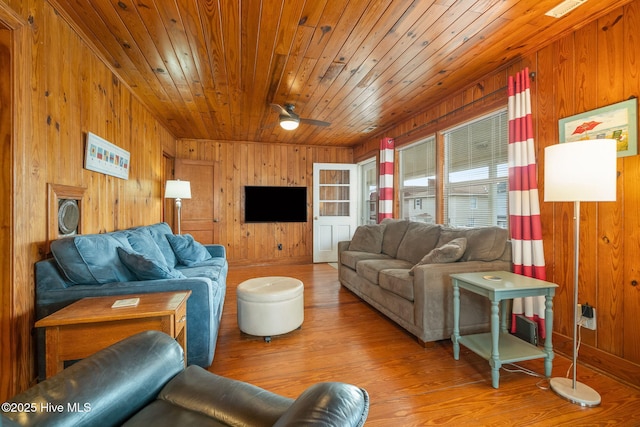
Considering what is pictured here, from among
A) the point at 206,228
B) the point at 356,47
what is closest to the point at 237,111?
the point at 356,47

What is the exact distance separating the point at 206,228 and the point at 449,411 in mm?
4827

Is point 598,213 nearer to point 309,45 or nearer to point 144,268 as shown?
point 309,45

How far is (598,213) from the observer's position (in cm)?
206

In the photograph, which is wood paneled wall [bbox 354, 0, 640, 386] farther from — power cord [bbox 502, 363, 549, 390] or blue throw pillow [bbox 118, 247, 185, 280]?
blue throw pillow [bbox 118, 247, 185, 280]

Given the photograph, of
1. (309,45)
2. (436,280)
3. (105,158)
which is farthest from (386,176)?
(105,158)

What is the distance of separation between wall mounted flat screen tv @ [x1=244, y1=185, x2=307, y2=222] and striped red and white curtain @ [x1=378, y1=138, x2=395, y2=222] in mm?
1809

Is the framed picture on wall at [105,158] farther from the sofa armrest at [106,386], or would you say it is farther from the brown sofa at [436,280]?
the brown sofa at [436,280]

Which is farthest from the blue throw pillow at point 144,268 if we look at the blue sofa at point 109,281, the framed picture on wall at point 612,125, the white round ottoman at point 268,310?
the framed picture on wall at point 612,125

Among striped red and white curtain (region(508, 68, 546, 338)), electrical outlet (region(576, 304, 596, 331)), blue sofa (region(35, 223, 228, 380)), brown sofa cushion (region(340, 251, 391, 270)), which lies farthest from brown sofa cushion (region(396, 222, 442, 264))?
blue sofa (region(35, 223, 228, 380))

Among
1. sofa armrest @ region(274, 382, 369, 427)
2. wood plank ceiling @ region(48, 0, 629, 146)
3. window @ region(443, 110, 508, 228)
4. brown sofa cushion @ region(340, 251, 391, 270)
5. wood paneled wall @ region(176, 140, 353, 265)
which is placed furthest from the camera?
wood paneled wall @ region(176, 140, 353, 265)

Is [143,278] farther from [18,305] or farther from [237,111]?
[237,111]

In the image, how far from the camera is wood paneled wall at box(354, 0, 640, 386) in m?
1.88

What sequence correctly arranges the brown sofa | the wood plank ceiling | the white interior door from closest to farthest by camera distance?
the wood plank ceiling
the brown sofa
the white interior door

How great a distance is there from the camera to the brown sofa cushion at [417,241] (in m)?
3.20
